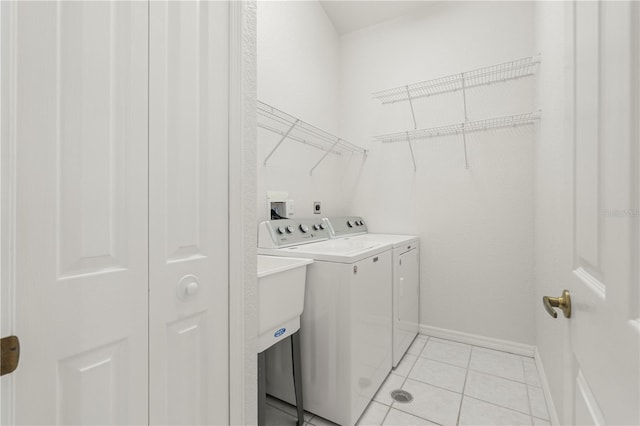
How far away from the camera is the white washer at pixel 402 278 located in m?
2.04

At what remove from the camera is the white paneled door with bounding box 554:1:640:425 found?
403mm

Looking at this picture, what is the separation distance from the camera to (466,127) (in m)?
2.42

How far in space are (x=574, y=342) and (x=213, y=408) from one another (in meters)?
1.01

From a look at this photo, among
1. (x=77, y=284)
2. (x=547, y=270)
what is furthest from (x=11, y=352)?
(x=547, y=270)

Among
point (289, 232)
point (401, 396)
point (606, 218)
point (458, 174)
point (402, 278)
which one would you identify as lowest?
point (401, 396)

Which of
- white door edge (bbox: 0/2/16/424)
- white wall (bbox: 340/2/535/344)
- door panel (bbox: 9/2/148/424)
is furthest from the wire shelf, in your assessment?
white door edge (bbox: 0/2/16/424)

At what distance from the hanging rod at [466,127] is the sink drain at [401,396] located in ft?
6.75

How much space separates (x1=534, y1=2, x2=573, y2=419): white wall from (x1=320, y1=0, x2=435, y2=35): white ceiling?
1057 millimetres

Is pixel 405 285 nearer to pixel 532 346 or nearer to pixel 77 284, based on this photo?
pixel 532 346

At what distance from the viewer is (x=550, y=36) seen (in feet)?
5.05

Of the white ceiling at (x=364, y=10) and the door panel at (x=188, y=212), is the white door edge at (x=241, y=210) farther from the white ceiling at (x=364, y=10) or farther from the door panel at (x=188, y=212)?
the white ceiling at (x=364, y=10)

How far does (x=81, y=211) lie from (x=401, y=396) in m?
1.91

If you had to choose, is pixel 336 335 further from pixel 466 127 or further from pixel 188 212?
pixel 466 127

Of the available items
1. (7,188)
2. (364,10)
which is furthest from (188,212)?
(364,10)
